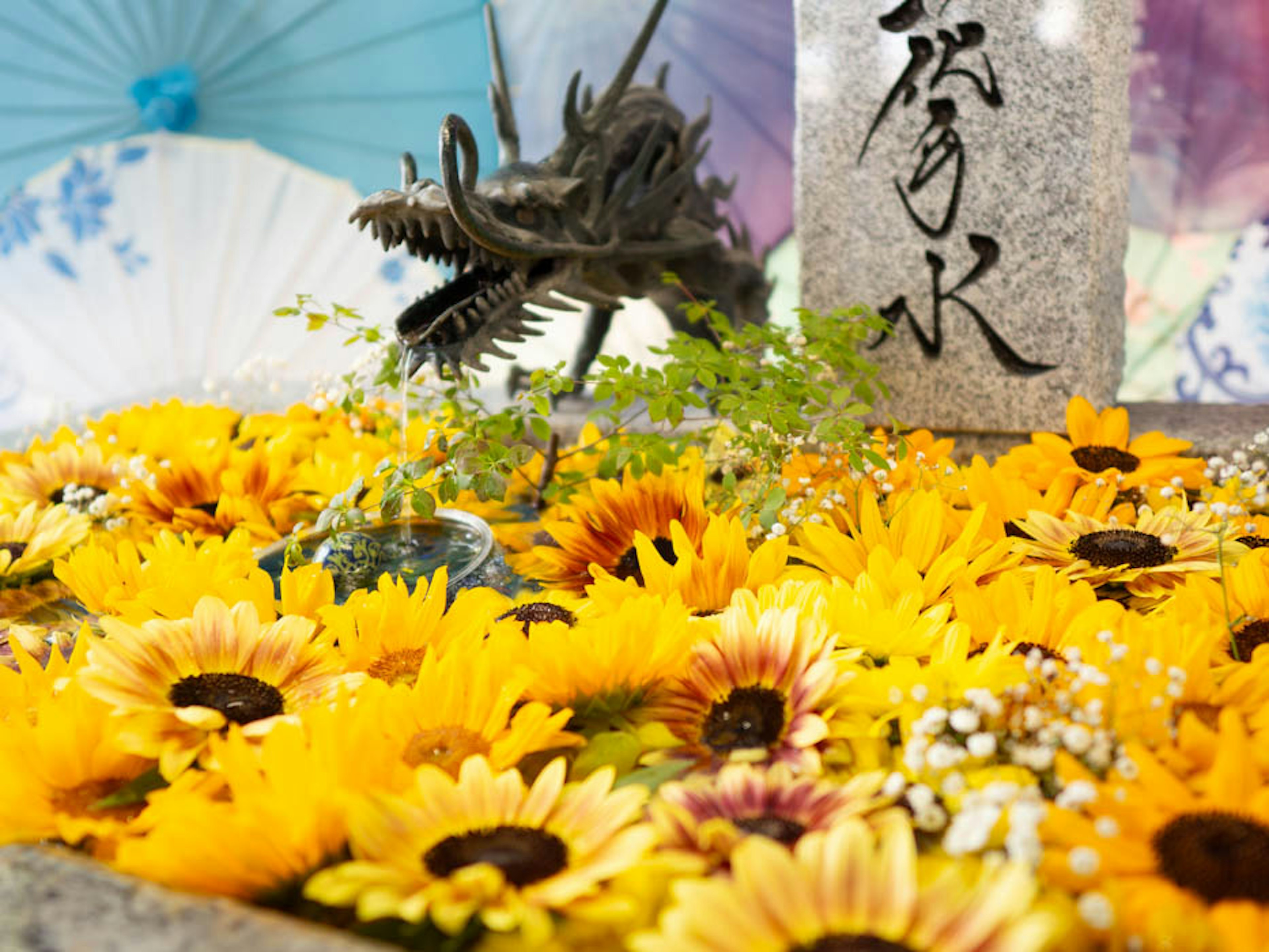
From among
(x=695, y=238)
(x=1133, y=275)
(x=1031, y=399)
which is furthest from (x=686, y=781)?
(x=1133, y=275)

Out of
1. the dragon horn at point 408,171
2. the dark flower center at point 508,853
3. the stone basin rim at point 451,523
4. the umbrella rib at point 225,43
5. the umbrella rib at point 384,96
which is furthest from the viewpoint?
the umbrella rib at point 384,96

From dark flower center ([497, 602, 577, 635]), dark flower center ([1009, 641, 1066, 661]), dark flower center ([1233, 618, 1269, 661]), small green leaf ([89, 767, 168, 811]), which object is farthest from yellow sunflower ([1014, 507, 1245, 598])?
small green leaf ([89, 767, 168, 811])

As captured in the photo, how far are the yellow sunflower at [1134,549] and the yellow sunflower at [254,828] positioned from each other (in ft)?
2.58

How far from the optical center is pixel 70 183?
14.3ft

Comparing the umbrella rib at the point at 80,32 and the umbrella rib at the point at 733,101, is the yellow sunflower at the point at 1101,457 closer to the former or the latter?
the umbrella rib at the point at 733,101

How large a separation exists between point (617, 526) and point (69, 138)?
3992 millimetres

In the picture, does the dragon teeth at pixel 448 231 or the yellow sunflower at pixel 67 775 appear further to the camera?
the dragon teeth at pixel 448 231

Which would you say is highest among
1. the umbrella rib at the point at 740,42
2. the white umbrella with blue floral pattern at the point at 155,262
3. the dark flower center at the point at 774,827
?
the umbrella rib at the point at 740,42

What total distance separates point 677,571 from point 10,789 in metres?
0.60

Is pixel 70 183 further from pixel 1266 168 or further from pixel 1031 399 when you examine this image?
pixel 1266 168

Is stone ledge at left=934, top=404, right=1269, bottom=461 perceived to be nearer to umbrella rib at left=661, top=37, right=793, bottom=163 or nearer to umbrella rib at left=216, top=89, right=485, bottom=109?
umbrella rib at left=661, top=37, right=793, bottom=163

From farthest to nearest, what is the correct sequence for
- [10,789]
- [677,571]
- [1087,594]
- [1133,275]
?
[1133,275] < [677,571] < [1087,594] < [10,789]

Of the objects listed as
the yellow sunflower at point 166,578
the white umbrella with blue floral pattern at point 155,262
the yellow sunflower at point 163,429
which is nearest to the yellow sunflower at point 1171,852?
the yellow sunflower at point 166,578

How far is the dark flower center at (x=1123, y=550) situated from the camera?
1.15m
